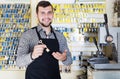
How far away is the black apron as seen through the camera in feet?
8.14

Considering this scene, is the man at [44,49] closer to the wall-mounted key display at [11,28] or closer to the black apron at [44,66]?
the black apron at [44,66]

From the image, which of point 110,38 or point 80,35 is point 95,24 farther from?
point 110,38

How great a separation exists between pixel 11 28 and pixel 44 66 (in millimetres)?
1195

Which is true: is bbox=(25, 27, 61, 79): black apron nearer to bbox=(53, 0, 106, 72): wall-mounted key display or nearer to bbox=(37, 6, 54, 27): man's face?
bbox=(37, 6, 54, 27): man's face

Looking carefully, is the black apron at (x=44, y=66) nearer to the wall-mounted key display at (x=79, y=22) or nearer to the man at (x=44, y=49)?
the man at (x=44, y=49)

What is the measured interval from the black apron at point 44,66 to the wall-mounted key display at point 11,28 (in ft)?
3.26

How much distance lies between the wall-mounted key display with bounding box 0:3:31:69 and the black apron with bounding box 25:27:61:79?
39.1 inches

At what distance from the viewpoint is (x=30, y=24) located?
3.51 meters

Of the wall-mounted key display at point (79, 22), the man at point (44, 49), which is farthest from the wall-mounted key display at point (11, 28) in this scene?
the man at point (44, 49)

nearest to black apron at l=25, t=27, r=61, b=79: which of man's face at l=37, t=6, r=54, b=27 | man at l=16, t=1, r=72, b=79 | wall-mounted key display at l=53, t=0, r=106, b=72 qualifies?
man at l=16, t=1, r=72, b=79

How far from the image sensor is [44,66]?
250 cm

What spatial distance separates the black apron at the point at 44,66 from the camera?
97.7 inches

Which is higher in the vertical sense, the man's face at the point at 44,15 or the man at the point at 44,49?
the man's face at the point at 44,15

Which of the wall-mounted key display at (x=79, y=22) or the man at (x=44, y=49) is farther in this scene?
the wall-mounted key display at (x=79, y=22)
